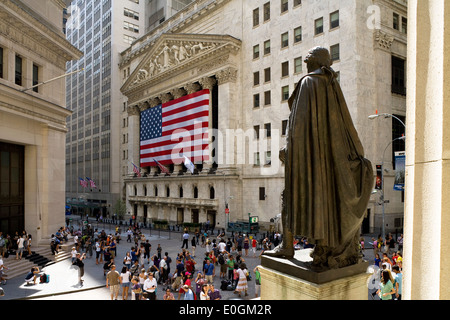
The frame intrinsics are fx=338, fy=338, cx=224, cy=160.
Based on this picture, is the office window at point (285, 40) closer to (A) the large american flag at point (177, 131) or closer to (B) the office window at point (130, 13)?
(A) the large american flag at point (177, 131)

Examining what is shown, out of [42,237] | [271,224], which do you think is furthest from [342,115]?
[271,224]

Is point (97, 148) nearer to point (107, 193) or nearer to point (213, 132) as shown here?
point (107, 193)

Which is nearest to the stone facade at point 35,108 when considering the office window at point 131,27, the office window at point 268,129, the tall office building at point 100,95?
the office window at point 268,129

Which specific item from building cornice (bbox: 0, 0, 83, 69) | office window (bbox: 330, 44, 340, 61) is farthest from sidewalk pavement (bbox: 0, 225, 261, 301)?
office window (bbox: 330, 44, 340, 61)

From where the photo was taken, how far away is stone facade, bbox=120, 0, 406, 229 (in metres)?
31.7

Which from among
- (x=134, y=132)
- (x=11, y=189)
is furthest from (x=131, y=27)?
(x=11, y=189)

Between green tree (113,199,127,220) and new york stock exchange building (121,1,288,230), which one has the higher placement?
new york stock exchange building (121,1,288,230)

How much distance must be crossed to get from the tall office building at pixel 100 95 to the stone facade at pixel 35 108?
4071 cm

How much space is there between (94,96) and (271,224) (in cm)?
5480

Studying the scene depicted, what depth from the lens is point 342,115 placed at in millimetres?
4168

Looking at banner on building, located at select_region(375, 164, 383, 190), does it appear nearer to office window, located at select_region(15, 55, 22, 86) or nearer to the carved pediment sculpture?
the carved pediment sculpture

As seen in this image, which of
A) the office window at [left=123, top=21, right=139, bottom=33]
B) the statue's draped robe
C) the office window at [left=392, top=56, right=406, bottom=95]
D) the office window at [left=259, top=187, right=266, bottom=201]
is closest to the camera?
the statue's draped robe

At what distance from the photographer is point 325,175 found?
157 inches

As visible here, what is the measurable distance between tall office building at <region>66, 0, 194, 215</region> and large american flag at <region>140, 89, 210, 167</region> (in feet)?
48.5
